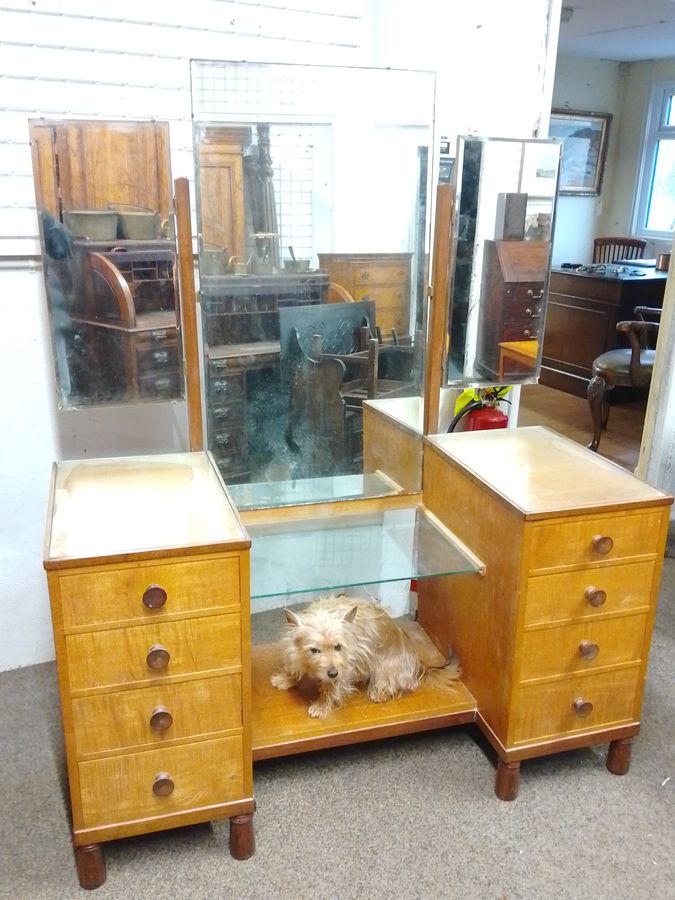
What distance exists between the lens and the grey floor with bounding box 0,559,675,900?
1.45 meters

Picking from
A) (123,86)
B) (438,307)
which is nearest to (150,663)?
(438,307)

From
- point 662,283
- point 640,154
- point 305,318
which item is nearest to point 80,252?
point 305,318

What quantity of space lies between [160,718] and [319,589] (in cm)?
41

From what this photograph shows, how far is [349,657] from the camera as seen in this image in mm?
1680

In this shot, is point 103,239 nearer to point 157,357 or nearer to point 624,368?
point 157,357

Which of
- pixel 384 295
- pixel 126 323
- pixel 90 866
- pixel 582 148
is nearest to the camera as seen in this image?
pixel 90 866

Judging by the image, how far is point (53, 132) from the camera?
1544 millimetres

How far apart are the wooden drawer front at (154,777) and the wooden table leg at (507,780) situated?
558 mm

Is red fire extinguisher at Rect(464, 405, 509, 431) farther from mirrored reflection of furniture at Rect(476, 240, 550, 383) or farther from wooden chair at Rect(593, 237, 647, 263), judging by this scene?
wooden chair at Rect(593, 237, 647, 263)

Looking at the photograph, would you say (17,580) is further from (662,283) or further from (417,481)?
(662,283)

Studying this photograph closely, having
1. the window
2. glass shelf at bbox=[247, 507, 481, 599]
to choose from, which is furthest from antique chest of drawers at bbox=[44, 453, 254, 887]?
the window

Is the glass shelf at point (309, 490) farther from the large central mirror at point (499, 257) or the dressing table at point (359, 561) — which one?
the large central mirror at point (499, 257)

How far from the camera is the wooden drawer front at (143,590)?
1.28 metres

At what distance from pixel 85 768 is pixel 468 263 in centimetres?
131
